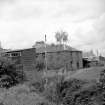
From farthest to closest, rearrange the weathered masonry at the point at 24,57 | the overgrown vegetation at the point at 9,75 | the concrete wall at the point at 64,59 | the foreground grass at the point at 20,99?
the concrete wall at the point at 64,59, the weathered masonry at the point at 24,57, the overgrown vegetation at the point at 9,75, the foreground grass at the point at 20,99

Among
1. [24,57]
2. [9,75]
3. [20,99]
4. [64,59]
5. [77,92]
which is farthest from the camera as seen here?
[64,59]

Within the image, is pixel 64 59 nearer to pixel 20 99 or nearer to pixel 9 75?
pixel 9 75

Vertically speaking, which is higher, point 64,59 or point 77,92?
point 64,59

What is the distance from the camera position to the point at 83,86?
12.5 metres

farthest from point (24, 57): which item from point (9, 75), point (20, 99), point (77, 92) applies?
point (77, 92)

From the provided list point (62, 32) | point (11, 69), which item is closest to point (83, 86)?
point (11, 69)

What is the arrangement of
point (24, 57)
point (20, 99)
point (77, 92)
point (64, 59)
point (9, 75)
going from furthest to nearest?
point (64, 59)
point (24, 57)
point (9, 75)
point (77, 92)
point (20, 99)

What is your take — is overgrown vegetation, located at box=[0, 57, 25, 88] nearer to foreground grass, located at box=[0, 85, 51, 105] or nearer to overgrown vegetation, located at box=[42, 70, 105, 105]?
foreground grass, located at box=[0, 85, 51, 105]

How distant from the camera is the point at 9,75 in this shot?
18109mm

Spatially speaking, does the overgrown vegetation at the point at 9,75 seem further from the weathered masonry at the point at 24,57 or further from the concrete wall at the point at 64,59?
the concrete wall at the point at 64,59

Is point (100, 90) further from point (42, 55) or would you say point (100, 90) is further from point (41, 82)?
point (42, 55)

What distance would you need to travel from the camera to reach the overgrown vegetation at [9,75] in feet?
55.9

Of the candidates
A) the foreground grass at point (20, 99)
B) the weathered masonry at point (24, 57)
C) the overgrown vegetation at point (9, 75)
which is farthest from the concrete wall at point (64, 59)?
the foreground grass at point (20, 99)

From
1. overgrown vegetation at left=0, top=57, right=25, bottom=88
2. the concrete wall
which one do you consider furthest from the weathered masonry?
the concrete wall
